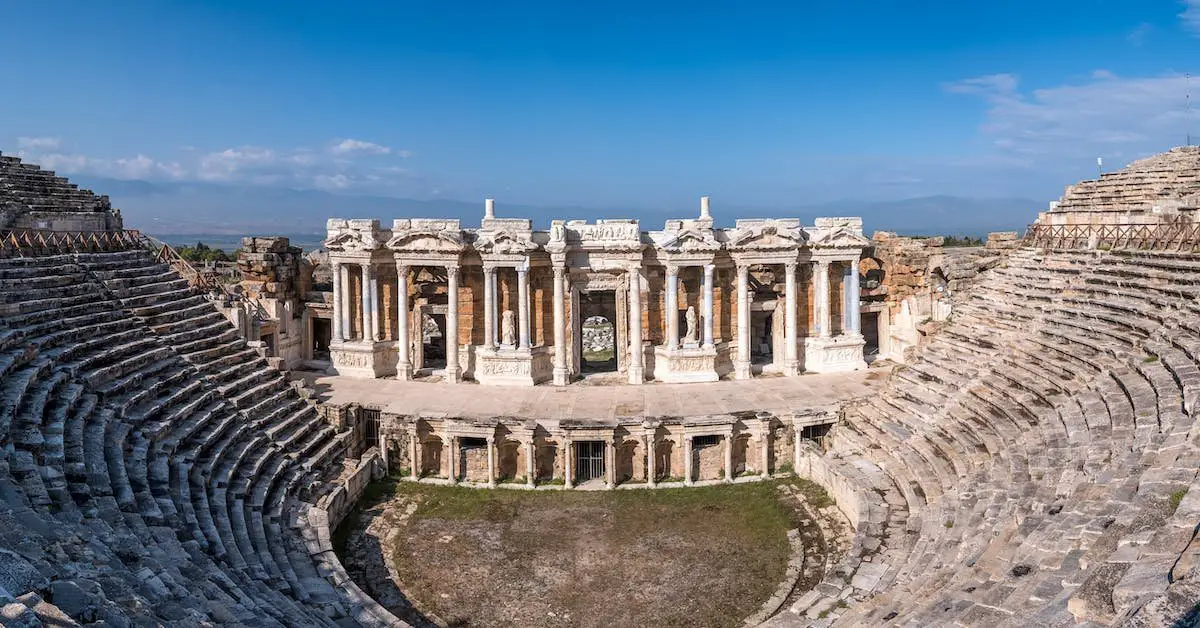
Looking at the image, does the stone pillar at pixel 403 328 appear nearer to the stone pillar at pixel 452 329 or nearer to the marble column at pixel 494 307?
the stone pillar at pixel 452 329

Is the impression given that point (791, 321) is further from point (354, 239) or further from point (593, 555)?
point (354, 239)

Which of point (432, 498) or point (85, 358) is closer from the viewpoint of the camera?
point (85, 358)

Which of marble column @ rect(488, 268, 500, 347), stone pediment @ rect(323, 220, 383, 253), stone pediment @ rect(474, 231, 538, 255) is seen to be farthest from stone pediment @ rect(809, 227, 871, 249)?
stone pediment @ rect(323, 220, 383, 253)

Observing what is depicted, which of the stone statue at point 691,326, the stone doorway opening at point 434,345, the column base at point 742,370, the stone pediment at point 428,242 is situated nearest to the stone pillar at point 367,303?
the stone pediment at point 428,242

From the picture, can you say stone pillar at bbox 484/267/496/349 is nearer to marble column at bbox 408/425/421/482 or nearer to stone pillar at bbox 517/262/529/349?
stone pillar at bbox 517/262/529/349

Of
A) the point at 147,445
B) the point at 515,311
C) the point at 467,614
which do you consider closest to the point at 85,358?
the point at 147,445

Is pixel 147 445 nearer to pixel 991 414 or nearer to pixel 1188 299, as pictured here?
pixel 991 414
